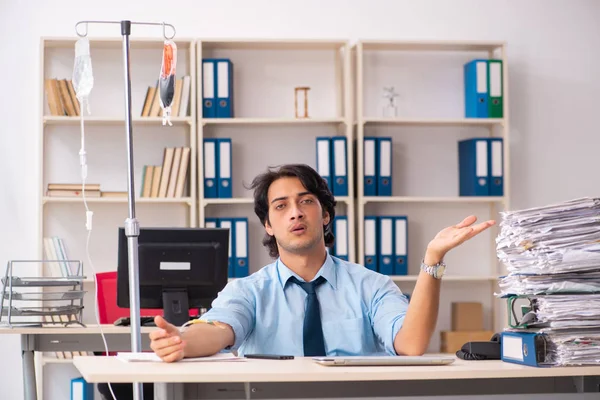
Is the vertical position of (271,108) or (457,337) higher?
(271,108)

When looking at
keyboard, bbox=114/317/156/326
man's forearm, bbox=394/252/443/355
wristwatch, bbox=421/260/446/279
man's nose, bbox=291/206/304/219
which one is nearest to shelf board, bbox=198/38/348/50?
keyboard, bbox=114/317/156/326

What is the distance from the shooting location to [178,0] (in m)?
4.94

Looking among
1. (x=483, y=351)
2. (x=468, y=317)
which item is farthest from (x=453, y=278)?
(x=483, y=351)

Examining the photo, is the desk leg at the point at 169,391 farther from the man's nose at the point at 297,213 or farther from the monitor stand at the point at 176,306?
the monitor stand at the point at 176,306

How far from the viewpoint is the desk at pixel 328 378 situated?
1502mm

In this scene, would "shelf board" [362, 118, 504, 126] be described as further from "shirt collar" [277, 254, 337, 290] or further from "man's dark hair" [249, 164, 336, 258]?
"shirt collar" [277, 254, 337, 290]

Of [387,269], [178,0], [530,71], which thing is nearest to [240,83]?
[178,0]

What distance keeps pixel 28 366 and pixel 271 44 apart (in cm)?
225

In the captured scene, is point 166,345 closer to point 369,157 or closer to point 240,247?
point 240,247

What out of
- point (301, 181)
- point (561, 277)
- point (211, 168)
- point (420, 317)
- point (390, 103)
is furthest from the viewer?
point (390, 103)

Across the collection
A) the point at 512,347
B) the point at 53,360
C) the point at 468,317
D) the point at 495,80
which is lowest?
the point at 53,360

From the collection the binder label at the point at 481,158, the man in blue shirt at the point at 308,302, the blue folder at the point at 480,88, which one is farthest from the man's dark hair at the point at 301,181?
the blue folder at the point at 480,88

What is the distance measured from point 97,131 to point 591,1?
3.01 m

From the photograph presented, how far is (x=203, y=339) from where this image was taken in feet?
5.99
